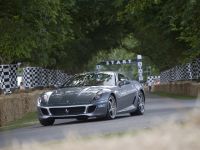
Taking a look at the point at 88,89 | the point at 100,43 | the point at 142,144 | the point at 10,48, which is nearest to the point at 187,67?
the point at 100,43

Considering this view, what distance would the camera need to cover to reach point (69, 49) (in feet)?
138

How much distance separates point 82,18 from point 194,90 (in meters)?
10.2

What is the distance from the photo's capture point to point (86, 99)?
16969 mm

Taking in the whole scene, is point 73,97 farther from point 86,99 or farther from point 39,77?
point 39,77

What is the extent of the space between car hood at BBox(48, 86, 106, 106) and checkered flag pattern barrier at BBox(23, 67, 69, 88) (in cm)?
2080

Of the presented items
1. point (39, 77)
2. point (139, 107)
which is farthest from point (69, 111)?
point (39, 77)

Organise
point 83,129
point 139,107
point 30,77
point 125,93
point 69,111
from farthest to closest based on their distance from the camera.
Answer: point 30,77
point 139,107
point 125,93
point 69,111
point 83,129

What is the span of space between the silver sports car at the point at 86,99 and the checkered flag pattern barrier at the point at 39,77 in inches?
768

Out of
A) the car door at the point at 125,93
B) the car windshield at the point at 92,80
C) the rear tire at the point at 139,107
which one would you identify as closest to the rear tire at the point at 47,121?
the car windshield at the point at 92,80

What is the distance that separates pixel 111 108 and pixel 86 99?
0.97 meters

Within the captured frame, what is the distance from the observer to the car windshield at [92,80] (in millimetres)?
18375

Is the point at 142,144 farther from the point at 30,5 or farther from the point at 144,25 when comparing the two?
the point at 144,25

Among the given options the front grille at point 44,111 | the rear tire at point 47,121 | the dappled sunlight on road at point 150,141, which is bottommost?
the rear tire at point 47,121

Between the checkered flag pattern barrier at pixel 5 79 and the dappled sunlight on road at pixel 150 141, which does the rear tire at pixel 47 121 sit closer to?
the dappled sunlight on road at pixel 150 141
